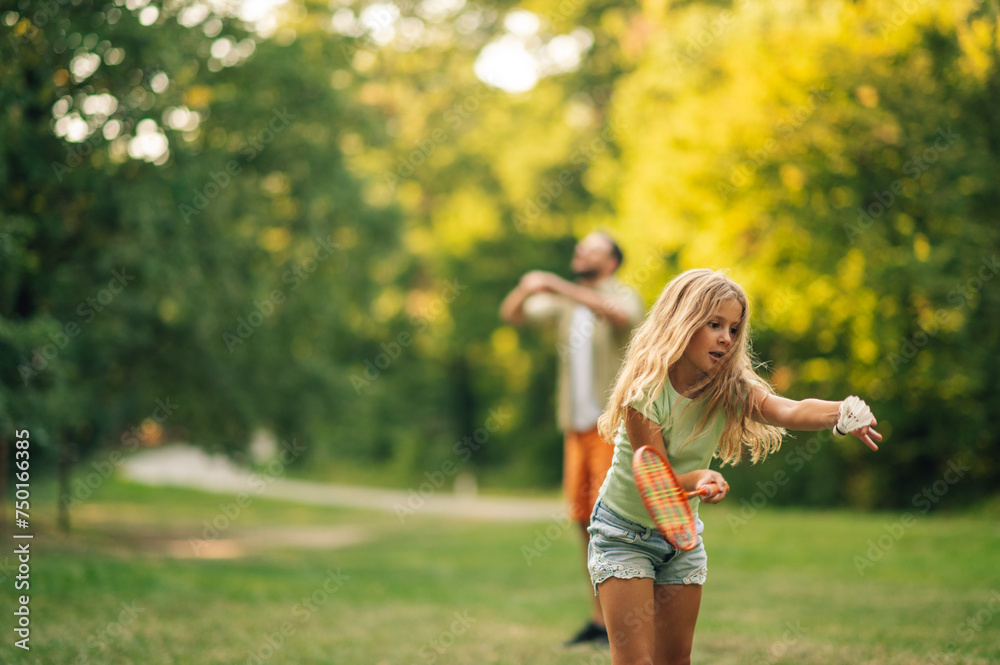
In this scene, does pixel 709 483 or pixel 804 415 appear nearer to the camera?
pixel 709 483

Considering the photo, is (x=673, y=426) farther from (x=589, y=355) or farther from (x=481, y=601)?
(x=481, y=601)

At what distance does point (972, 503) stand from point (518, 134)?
57.4ft

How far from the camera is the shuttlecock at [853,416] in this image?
3.11 metres

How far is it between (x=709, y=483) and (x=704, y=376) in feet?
1.52

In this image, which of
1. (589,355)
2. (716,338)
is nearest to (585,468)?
(589,355)

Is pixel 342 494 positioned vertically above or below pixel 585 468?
below

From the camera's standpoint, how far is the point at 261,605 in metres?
8.56

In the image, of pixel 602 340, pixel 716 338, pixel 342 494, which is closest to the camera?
pixel 716 338

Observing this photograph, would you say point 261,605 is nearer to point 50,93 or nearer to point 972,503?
point 50,93

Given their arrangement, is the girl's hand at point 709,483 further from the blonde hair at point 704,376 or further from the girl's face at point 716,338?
the girl's face at point 716,338

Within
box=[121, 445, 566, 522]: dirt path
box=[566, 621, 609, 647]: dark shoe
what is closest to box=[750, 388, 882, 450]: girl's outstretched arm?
box=[566, 621, 609, 647]: dark shoe

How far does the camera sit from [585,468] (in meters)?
5.88

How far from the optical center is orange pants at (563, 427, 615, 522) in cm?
579

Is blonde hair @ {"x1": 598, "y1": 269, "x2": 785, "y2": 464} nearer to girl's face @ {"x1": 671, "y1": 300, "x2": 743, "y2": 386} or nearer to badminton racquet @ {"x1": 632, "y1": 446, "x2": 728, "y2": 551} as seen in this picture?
girl's face @ {"x1": 671, "y1": 300, "x2": 743, "y2": 386}
